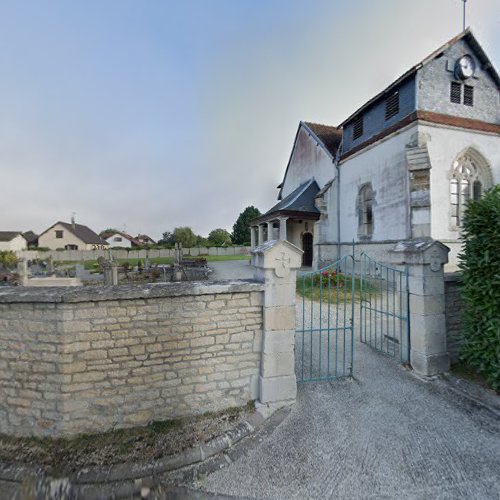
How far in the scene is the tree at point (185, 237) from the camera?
48884 millimetres

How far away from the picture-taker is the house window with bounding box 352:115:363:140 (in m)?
13.3

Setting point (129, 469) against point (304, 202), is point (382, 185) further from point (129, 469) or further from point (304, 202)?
point (129, 469)

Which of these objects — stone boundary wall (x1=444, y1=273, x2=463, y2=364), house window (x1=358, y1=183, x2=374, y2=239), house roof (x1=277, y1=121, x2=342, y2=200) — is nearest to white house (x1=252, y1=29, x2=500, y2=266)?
house window (x1=358, y1=183, x2=374, y2=239)

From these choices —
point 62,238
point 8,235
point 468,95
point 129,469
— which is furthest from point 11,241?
point 468,95

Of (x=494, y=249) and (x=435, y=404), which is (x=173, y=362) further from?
(x=494, y=249)

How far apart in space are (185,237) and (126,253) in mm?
11022

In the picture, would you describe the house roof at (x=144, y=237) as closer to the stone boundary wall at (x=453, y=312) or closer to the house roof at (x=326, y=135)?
the house roof at (x=326, y=135)

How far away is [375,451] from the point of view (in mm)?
2697

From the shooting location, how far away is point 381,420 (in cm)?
313

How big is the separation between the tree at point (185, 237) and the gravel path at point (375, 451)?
46.8m

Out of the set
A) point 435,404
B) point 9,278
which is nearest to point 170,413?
point 435,404

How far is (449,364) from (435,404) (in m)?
1.04

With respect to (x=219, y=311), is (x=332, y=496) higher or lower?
lower

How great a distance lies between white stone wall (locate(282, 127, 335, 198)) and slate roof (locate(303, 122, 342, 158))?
434 mm
